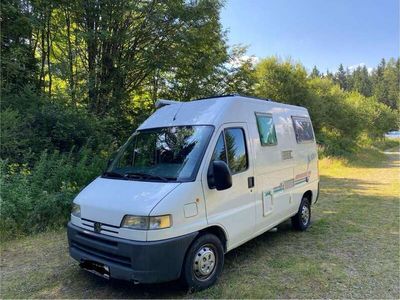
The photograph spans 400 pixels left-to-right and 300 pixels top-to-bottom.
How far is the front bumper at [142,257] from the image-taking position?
356 cm

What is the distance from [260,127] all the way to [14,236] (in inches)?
186

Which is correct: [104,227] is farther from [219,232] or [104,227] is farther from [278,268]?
[278,268]

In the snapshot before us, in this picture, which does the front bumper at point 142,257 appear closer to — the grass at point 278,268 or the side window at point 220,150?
the grass at point 278,268

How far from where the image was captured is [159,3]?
11.6 m

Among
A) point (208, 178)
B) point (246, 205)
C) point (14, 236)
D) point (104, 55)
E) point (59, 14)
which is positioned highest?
point (59, 14)

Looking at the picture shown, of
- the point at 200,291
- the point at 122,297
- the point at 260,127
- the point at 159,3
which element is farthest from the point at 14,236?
the point at 159,3

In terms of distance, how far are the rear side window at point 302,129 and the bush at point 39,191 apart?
15.4 feet

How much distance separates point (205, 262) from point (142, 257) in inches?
35.4

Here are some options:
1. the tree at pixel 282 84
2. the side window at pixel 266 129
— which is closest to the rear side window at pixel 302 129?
the side window at pixel 266 129

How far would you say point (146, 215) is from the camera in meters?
3.58

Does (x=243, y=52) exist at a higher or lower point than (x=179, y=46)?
higher

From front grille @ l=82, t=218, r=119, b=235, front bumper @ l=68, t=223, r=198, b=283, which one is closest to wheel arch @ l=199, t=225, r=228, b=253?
front bumper @ l=68, t=223, r=198, b=283

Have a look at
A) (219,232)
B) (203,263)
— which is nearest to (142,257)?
(203,263)

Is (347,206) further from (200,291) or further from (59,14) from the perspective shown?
(59,14)
